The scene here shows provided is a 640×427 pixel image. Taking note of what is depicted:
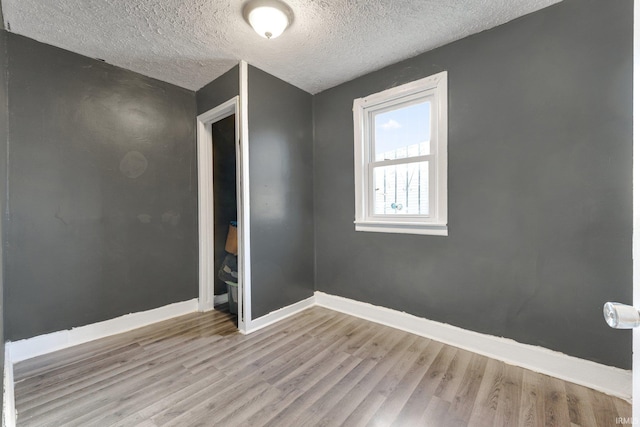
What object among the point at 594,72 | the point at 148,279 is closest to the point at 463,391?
the point at 594,72

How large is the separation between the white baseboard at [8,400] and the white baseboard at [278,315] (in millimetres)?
1395

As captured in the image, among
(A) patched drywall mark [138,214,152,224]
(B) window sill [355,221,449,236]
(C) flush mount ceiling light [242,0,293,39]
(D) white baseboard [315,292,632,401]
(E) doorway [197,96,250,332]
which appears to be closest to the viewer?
(D) white baseboard [315,292,632,401]

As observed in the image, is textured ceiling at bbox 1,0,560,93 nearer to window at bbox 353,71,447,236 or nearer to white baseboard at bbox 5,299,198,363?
window at bbox 353,71,447,236

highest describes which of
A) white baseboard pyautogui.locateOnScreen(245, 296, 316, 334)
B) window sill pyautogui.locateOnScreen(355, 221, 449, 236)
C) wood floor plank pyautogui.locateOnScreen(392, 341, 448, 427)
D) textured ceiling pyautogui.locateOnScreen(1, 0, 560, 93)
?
textured ceiling pyautogui.locateOnScreen(1, 0, 560, 93)

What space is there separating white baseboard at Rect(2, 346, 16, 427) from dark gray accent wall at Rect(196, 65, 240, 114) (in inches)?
100

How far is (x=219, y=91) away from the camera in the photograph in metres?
2.70

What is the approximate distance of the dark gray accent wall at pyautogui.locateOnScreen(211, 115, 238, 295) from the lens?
10.6 feet

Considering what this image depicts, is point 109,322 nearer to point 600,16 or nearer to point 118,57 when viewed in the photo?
point 118,57

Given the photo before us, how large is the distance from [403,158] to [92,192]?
2.83 m

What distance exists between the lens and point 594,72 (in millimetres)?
1643

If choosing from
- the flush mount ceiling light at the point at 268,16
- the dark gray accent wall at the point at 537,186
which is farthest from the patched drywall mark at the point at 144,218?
the dark gray accent wall at the point at 537,186

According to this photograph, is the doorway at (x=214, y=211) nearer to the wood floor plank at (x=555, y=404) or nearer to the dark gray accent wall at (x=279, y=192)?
the dark gray accent wall at (x=279, y=192)

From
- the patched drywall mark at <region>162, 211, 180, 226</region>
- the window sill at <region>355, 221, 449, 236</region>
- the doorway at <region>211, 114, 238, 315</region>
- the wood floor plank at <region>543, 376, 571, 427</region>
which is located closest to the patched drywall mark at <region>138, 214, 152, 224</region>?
A: the patched drywall mark at <region>162, 211, 180, 226</region>

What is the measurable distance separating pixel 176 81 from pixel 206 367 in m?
2.74
